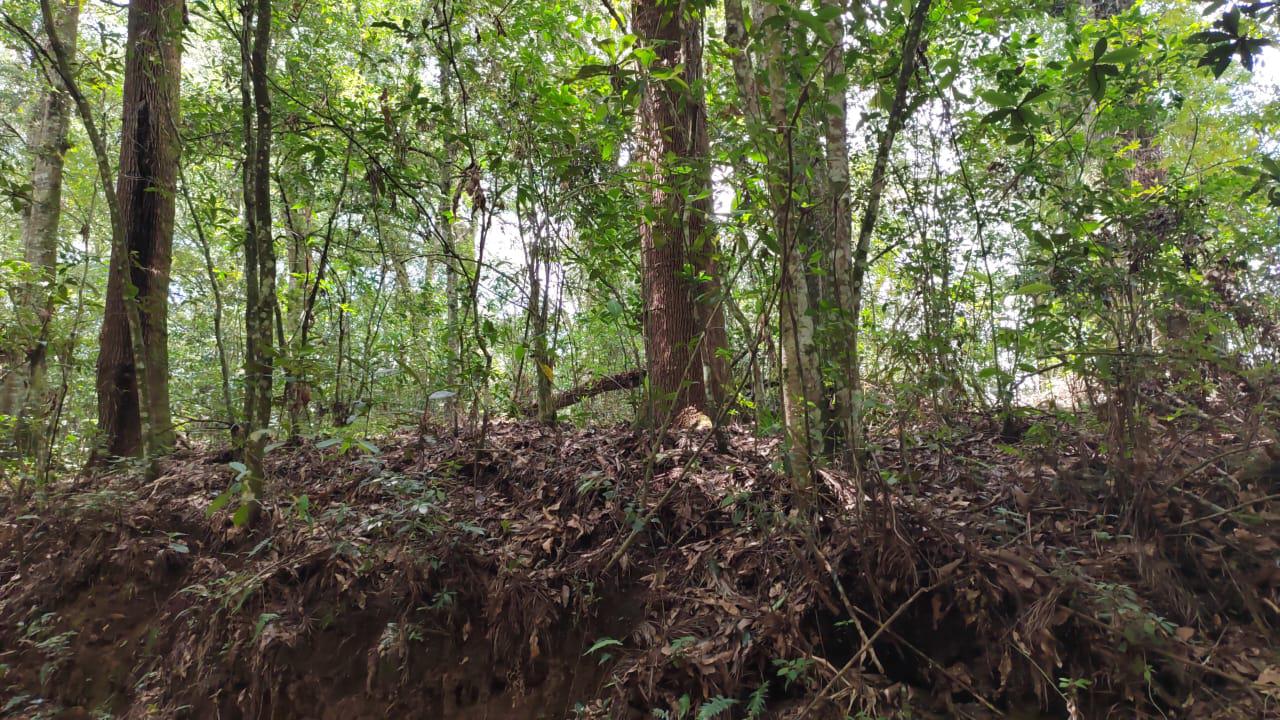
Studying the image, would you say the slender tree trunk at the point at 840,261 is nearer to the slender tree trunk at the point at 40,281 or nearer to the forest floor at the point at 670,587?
the forest floor at the point at 670,587

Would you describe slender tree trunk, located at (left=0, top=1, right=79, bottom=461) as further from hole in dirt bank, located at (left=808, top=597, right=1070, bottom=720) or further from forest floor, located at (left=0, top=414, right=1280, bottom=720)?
hole in dirt bank, located at (left=808, top=597, right=1070, bottom=720)

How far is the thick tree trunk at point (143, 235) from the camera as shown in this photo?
18.5ft

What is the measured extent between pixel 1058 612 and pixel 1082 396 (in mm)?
2076

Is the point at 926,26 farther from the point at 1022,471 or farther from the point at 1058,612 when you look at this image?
the point at 1058,612

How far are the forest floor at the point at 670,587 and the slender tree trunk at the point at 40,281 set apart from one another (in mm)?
1348

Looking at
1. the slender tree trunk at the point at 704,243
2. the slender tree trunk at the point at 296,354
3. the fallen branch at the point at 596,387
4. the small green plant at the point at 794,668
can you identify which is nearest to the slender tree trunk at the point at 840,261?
the slender tree trunk at the point at 704,243

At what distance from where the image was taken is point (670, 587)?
3566 millimetres

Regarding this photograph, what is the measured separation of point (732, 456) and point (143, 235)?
600 centimetres

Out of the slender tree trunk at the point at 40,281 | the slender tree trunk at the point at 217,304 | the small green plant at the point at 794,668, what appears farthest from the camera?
the slender tree trunk at the point at 40,281

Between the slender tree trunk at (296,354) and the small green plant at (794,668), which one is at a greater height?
the slender tree trunk at (296,354)

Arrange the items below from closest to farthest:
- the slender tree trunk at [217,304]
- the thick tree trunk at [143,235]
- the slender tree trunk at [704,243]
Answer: the slender tree trunk at [704,243] < the slender tree trunk at [217,304] < the thick tree trunk at [143,235]

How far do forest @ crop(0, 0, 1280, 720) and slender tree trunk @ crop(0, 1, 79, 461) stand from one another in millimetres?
73

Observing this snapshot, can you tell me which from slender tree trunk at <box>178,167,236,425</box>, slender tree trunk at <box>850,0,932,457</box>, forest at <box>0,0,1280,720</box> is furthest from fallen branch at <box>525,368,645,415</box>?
slender tree trunk at <box>178,167,236,425</box>

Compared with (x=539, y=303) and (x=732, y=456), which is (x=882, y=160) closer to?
(x=732, y=456)
